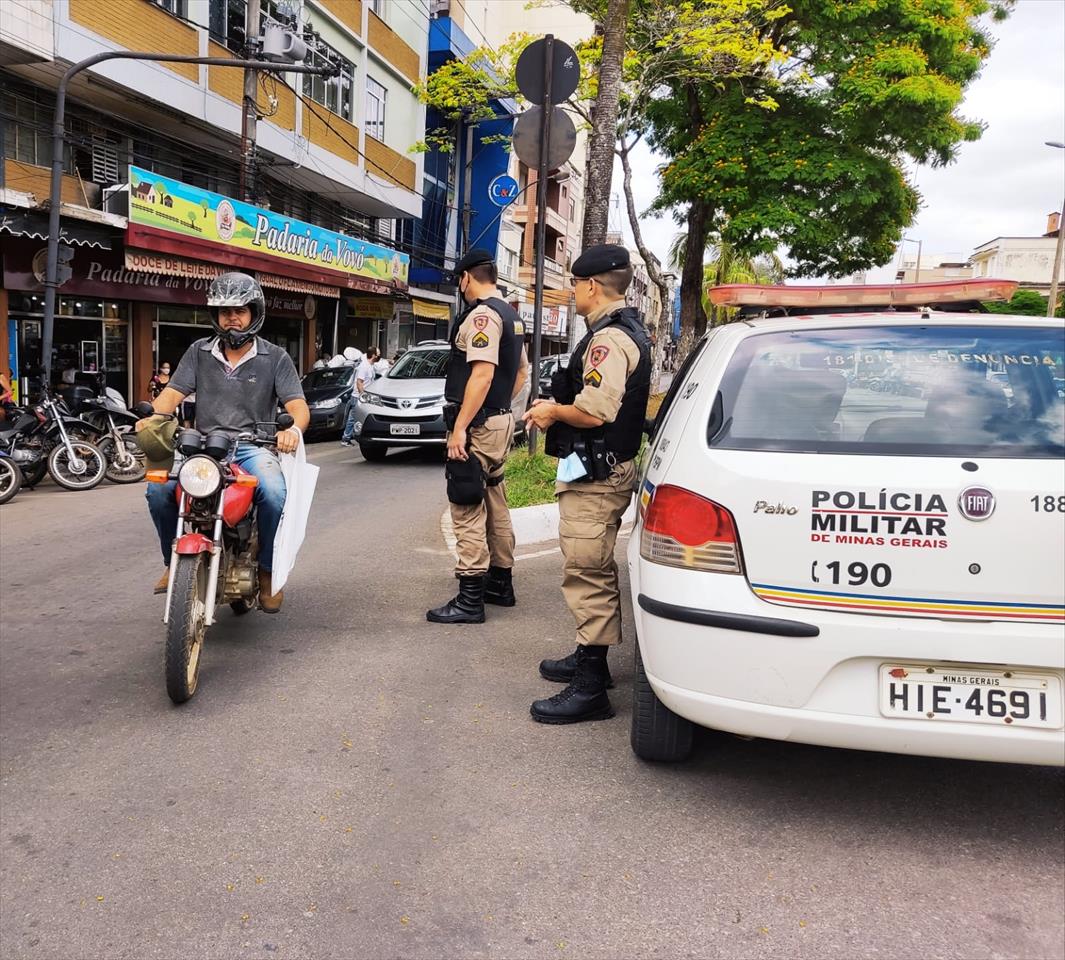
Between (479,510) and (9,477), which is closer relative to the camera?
(479,510)

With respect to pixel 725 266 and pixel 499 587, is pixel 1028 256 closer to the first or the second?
pixel 725 266

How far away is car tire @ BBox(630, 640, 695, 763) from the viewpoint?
10.8ft

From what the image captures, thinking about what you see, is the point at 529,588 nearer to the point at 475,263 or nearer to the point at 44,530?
the point at 475,263

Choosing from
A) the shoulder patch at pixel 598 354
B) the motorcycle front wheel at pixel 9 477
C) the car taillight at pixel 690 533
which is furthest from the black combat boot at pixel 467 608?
the motorcycle front wheel at pixel 9 477

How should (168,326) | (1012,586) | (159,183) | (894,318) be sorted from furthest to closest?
1. (168,326)
2. (159,183)
3. (894,318)
4. (1012,586)

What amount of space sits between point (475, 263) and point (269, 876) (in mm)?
3385

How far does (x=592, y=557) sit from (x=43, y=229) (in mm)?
11916

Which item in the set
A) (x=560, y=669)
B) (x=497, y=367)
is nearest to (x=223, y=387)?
(x=497, y=367)

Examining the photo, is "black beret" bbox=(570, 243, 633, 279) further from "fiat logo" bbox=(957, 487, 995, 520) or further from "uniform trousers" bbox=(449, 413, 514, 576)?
"fiat logo" bbox=(957, 487, 995, 520)

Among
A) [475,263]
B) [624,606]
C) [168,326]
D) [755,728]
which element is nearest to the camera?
[755,728]

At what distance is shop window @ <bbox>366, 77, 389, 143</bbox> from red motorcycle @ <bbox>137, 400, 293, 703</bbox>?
22.5 m

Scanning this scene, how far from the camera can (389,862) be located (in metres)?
2.76

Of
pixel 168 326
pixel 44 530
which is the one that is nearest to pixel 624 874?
pixel 44 530

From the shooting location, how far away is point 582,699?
12.6 ft
